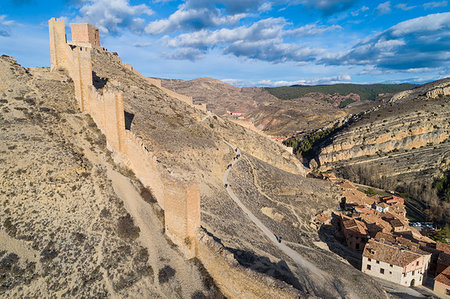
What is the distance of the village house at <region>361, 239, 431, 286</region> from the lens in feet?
69.8

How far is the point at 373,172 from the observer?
56125 mm

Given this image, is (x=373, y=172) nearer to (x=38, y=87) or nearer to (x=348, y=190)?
(x=348, y=190)

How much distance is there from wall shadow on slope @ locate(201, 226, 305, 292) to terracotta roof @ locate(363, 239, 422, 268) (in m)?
9.78

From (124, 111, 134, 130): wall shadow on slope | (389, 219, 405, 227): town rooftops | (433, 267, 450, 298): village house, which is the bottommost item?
(433, 267, 450, 298): village house

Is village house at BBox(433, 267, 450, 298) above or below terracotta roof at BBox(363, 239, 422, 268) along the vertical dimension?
below

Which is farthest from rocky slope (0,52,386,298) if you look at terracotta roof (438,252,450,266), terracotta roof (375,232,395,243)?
terracotta roof (438,252,450,266)

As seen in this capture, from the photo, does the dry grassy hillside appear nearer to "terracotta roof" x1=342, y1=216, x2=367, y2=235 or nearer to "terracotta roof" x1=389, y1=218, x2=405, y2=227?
"terracotta roof" x1=342, y1=216, x2=367, y2=235

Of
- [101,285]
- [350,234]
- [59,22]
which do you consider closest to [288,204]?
[350,234]

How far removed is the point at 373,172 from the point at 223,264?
2127 inches

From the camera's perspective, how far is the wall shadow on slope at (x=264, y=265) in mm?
15432

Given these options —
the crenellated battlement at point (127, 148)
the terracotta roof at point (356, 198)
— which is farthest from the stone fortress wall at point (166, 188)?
the terracotta roof at point (356, 198)

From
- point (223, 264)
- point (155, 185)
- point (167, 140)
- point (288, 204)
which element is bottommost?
point (288, 204)

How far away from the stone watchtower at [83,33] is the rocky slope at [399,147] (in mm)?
54461

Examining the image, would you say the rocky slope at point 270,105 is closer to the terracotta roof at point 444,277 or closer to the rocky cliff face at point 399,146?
the rocky cliff face at point 399,146
